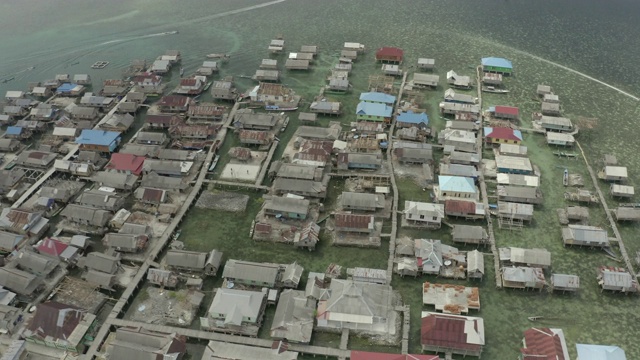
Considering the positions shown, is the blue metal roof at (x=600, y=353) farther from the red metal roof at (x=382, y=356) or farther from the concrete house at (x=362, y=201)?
the concrete house at (x=362, y=201)

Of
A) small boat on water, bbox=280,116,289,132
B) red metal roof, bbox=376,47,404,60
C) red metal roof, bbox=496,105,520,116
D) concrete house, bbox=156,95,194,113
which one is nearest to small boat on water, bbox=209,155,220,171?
small boat on water, bbox=280,116,289,132

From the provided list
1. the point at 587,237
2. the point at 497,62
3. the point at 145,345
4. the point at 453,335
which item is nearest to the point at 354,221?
the point at 453,335

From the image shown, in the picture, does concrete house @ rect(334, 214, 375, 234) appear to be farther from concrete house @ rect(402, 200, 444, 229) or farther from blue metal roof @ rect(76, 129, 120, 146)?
blue metal roof @ rect(76, 129, 120, 146)

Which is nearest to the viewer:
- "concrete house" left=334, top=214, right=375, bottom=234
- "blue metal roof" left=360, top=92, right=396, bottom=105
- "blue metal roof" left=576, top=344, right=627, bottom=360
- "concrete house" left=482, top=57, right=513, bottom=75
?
"blue metal roof" left=576, top=344, right=627, bottom=360

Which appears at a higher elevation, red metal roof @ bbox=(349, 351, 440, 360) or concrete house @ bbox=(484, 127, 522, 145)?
concrete house @ bbox=(484, 127, 522, 145)

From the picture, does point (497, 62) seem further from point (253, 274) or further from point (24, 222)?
point (24, 222)

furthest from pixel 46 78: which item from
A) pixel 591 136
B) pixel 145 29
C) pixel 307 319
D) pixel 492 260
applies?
pixel 591 136

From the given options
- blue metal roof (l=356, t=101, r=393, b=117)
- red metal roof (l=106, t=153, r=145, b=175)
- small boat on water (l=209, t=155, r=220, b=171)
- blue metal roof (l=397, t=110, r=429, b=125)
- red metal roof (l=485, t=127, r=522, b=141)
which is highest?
blue metal roof (l=356, t=101, r=393, b=117)
